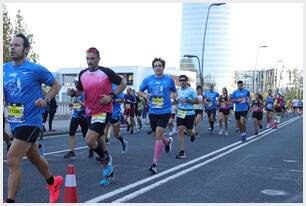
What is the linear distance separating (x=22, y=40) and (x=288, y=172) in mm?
5265

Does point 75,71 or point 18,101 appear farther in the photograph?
point 75,71

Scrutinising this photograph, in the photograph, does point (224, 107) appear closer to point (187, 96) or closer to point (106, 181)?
point (187, 96)

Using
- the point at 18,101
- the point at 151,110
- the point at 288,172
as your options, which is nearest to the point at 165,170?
the point at 151,110

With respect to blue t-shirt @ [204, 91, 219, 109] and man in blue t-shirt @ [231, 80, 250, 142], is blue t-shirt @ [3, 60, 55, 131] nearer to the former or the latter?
man in blue t-shirt @ [231, 80, 250, 142]

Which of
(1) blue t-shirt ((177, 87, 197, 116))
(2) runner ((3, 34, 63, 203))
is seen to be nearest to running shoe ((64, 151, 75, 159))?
(1) blue t-shirt ((177, 87, 197, 116))

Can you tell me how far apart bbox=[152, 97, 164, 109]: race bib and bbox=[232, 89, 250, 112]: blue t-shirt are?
686cm

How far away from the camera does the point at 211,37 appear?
501ft

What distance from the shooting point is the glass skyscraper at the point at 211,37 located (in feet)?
450

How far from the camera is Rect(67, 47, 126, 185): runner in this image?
643 centimetres

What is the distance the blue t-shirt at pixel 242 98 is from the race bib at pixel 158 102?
6.86 m

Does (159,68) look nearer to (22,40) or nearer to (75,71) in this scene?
(22,40)

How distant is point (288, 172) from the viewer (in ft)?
27.0

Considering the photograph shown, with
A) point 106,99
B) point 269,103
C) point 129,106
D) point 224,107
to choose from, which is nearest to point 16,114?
point 106,99

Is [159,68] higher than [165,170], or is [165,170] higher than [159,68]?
[159,68]
